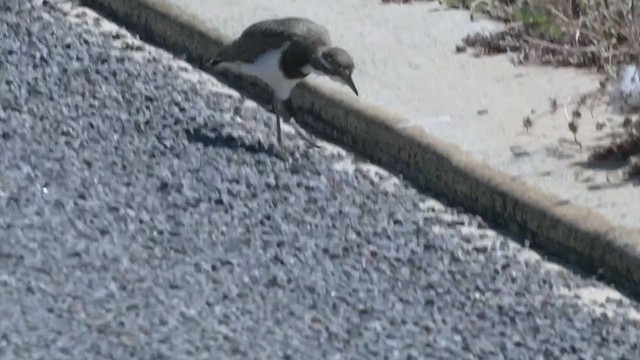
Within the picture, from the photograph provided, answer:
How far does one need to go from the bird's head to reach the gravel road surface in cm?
32

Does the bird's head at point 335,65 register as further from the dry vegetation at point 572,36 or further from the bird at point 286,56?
the dry vegetation at point 572,36

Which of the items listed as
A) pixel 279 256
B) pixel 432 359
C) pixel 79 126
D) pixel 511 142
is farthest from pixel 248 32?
pixel 432 359

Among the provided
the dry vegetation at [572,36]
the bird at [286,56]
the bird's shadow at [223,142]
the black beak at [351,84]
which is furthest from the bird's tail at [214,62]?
the dry vegetation at [572,36]

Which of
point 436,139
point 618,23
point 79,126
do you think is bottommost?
point 79,126

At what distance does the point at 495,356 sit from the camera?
6082 millimetres

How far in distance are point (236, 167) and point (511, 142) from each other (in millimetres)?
1135

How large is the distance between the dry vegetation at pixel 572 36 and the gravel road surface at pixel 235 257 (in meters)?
1.14

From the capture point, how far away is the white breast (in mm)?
8688

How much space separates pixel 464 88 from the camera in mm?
8820

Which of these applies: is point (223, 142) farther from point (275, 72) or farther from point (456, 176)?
point (456, 176)

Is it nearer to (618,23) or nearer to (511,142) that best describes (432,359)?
(511,142)

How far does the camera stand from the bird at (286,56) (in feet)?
Answer: 27.8

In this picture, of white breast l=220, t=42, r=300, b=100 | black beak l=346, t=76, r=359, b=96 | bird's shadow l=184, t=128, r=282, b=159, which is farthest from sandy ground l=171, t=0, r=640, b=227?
bird's shadow l=184, t=128, r=282, b=159

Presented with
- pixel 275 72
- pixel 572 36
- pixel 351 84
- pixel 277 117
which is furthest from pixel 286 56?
pixel 572 36
